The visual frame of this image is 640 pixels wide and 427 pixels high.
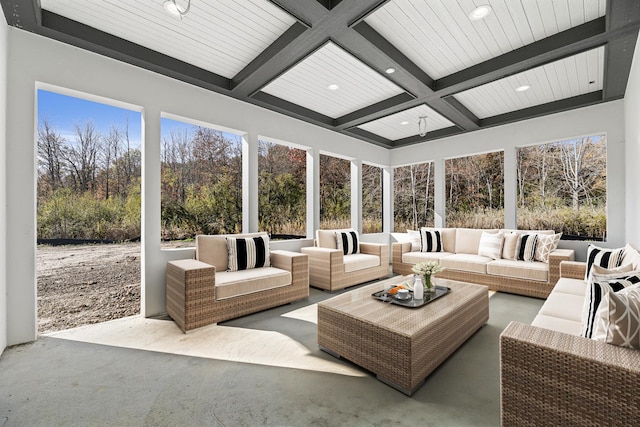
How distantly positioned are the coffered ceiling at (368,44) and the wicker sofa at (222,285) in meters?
2.04

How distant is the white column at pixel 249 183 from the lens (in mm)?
4078

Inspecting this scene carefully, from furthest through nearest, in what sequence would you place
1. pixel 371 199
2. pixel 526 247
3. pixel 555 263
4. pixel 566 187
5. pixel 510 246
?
pixel 371 199 → pixel 566 187 → pixel 510 246 → pixel 526 247 → pixel 555 263

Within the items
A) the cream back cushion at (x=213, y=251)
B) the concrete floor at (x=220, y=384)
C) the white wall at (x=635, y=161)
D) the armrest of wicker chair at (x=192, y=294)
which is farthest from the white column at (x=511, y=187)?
the armrest of wicker chair at (x=192, y=294)

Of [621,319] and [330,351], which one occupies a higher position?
[621,319]

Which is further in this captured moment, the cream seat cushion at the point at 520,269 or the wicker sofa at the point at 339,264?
the wicker sofa at the point at 339,264

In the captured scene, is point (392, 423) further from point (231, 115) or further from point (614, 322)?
point (231, 115)

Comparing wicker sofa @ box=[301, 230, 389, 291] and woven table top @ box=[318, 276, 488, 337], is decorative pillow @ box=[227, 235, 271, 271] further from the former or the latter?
woven table top @ box=[318, 276, 488, 337]

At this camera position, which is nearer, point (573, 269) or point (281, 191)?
point (573, 269)

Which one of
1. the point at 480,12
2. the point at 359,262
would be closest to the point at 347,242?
the point at 359,262

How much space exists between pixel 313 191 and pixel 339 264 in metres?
1.43

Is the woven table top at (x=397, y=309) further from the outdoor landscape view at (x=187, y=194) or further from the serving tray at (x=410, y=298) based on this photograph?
the outdoor landscape view at (x=187, y=194)

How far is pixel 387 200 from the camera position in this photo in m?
6.62

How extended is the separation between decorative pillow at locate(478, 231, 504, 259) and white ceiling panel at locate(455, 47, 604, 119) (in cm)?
202

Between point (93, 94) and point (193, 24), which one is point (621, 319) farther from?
point (93, 94)
